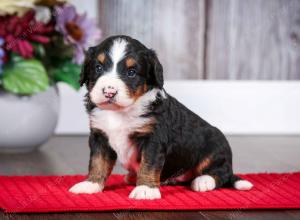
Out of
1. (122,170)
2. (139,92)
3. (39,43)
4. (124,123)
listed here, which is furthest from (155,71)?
(39,43)

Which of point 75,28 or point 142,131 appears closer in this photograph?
point 142,131

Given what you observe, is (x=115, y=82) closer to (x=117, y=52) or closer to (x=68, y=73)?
(x=117, y=52)

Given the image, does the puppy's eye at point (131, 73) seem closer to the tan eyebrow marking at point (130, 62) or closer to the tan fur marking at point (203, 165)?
the tan eyebrow marking at point (130, 62)

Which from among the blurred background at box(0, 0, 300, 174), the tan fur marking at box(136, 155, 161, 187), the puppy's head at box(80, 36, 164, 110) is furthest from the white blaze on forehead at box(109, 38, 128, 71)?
the blurred background at box(0, 0, 300, 174)

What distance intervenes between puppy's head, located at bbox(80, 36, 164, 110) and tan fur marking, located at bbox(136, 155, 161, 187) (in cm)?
19

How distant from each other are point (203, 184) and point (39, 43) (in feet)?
4.22

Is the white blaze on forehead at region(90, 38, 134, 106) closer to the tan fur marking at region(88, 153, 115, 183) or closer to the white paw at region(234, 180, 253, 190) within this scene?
the tan fur marking at region(88, 153, 115, 183)

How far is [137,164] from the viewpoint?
2146mm

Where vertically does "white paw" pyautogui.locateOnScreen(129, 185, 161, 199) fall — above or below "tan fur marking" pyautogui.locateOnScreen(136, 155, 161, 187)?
below

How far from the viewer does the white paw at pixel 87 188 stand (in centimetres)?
211

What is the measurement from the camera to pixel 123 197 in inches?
81.2

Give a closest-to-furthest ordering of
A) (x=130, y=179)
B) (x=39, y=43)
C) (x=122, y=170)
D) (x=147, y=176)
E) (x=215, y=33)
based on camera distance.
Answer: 1. (x=147, y=176)
2. (x=130, y=179)
3. (x=122, y=170)
4. (x=39, y=43)
5. (x=215, y=33)

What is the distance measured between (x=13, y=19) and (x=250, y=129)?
4.96ft

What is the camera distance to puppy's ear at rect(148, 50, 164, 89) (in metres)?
2.06
